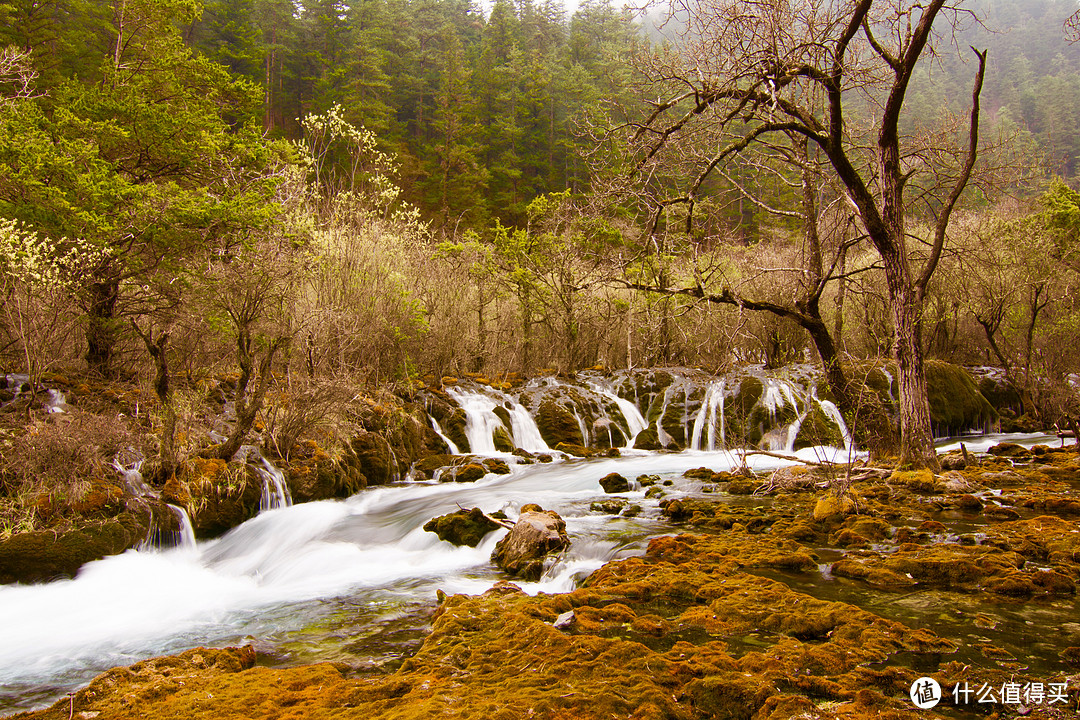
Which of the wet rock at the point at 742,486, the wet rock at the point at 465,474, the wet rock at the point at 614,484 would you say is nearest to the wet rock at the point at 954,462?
the wet rock at the point at 742,486

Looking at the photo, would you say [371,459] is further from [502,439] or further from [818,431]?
[818,431]

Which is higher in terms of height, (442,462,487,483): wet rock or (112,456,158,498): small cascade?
(112,456,158,498): small cascade

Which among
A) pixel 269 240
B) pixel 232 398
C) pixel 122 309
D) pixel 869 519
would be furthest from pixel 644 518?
pixel 122 309

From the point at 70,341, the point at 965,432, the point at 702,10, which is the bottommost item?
the point at 965,432

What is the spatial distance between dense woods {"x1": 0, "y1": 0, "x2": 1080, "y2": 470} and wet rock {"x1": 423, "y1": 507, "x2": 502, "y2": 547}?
360 cm

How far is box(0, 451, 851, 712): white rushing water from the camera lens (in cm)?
549

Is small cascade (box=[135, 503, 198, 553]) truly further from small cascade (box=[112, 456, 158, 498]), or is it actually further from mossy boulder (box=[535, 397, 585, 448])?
mossy boulder (box=[535, 397, 585, 448])

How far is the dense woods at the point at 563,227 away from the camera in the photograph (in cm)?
813

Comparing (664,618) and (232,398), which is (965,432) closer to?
(664,618)

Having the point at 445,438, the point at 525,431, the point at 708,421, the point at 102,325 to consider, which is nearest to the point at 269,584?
the point at 102,325

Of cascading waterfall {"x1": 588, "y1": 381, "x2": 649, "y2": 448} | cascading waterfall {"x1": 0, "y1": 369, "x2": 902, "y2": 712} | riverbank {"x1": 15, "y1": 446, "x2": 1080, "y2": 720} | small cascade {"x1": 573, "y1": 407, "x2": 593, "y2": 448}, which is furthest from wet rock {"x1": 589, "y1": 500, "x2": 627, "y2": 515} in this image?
cascading waterfall {"x1": 588, "y1": 381, "x2": 649, "y2": 448}

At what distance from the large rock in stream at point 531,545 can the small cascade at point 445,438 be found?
22.8ft

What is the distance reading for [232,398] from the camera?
42.0 ft

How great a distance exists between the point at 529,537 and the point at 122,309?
380 inches
